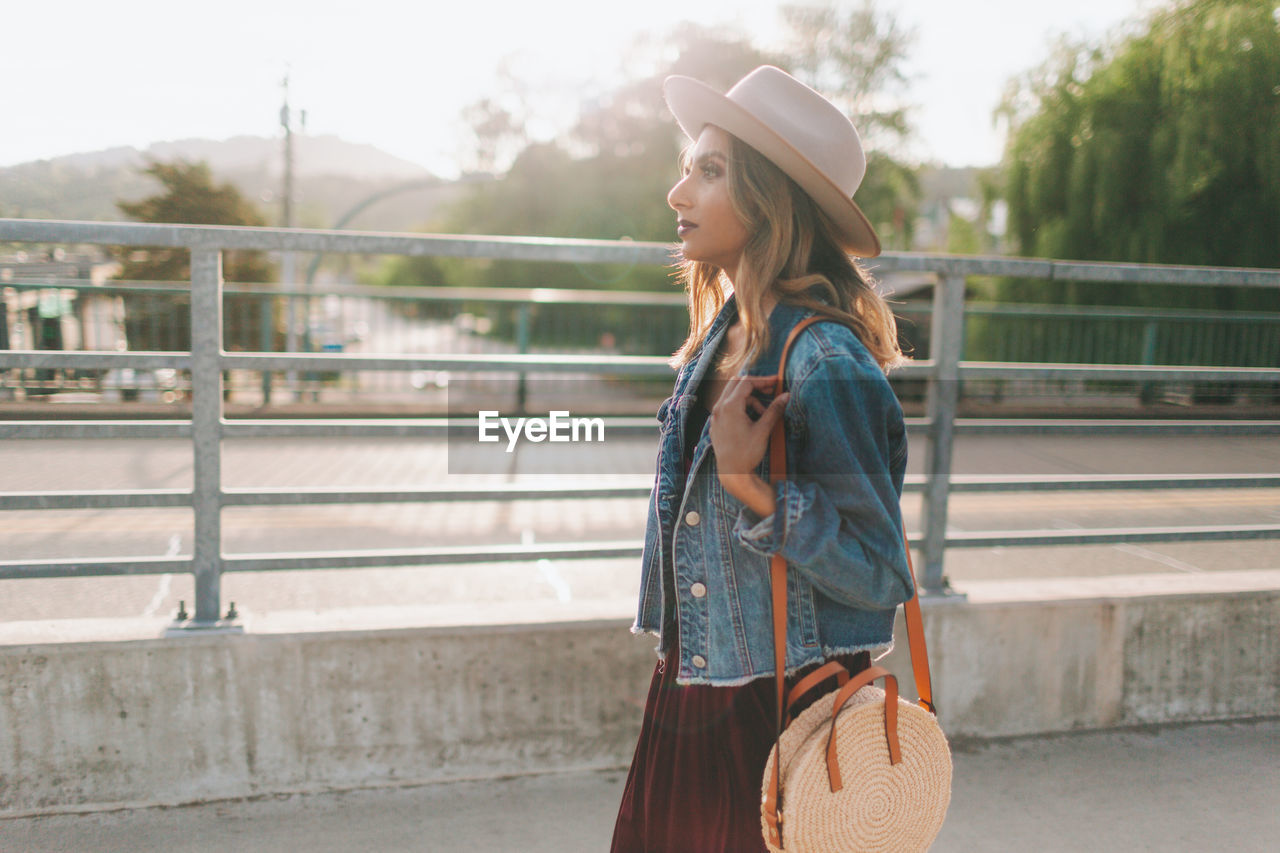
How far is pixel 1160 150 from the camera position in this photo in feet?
51.2

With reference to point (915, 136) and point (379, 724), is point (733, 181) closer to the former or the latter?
point (379, 724)

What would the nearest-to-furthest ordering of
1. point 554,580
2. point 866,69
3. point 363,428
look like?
point 363,428 → point 554,580 → point 866,69

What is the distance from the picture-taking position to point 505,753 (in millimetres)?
3230

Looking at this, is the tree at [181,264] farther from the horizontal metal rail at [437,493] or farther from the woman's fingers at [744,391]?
the woman's fingers at [744,391]

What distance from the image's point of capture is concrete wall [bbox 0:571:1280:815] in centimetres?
293

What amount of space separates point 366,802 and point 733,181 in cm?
228

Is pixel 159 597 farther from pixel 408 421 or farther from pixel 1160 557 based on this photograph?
pixel 1160 557

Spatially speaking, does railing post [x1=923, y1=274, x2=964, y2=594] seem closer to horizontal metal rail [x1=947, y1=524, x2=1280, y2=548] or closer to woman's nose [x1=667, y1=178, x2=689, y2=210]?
horizontal metal rail [x1=947, y1=524, x2=1280, y2=548]

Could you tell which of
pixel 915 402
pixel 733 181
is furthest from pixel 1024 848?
pixel 915 402

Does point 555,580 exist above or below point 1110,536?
below

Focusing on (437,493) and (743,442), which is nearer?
(743,442)

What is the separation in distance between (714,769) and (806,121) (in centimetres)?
123

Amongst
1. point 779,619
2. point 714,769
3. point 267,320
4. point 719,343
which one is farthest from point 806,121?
point 267,320

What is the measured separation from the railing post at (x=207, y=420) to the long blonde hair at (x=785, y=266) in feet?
5.80
